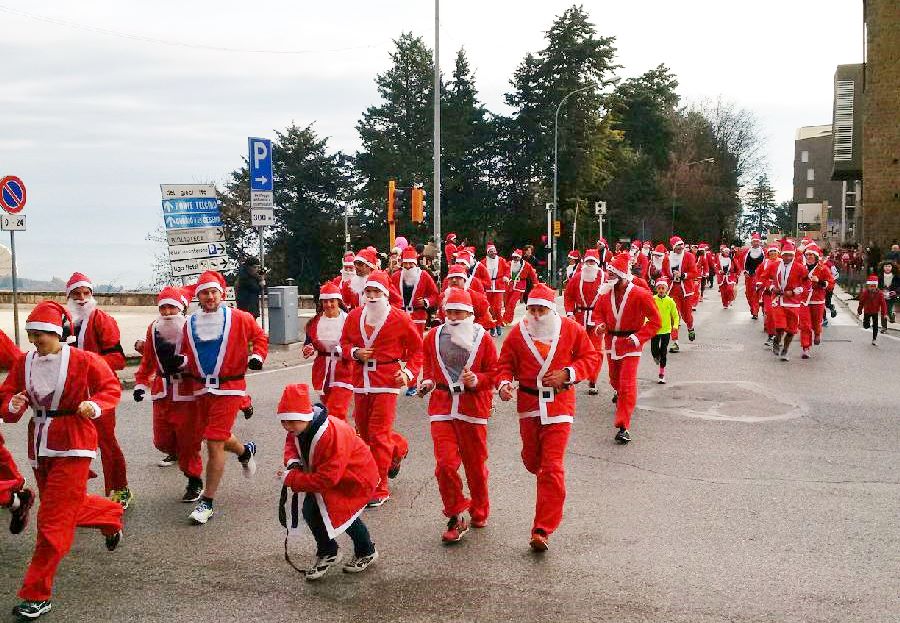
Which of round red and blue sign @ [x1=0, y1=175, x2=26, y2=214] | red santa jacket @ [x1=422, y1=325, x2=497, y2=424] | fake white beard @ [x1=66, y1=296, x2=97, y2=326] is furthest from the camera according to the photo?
round red and blue sign @ [x1=0, y1=175, x2=26, y2=214]

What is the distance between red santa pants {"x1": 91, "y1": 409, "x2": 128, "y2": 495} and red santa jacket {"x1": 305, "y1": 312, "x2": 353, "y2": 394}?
1.88 meters

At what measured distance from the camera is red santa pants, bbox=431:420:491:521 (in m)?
6.21

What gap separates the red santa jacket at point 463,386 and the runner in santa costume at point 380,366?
0.52 metres

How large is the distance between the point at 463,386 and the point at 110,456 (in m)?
2.83

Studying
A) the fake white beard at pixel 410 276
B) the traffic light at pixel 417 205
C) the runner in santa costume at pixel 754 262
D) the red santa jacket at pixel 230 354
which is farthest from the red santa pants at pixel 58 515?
the traffic light at pixel 417 205

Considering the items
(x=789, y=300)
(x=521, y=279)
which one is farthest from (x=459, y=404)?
(x=521, y=279)

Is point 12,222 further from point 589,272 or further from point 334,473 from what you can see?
point 334,473

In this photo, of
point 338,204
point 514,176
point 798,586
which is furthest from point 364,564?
point 514,176

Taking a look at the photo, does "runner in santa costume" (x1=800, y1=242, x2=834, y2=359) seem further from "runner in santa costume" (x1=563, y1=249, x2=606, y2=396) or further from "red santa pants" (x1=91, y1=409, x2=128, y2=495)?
"red santa pants" (x1=91, y1=409, x2=128, y2=495)

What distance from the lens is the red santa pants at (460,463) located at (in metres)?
6.21

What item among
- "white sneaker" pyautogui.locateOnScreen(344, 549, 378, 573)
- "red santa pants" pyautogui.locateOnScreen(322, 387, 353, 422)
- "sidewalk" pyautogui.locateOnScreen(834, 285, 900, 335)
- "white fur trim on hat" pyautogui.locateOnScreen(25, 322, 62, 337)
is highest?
"white fur trim on hat" pyautogui.locateOnScreen(25, 322, 62, 337)

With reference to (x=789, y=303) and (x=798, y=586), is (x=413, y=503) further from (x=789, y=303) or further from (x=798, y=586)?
(x=789, y=303)

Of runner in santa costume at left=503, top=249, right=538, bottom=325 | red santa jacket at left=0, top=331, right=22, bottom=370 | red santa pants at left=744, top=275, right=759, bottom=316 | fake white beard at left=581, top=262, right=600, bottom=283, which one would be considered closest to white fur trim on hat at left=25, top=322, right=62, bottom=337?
red santa jacket at left=0, top=331, right=22, bottom=370

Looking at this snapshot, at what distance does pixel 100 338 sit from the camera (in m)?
7.44
